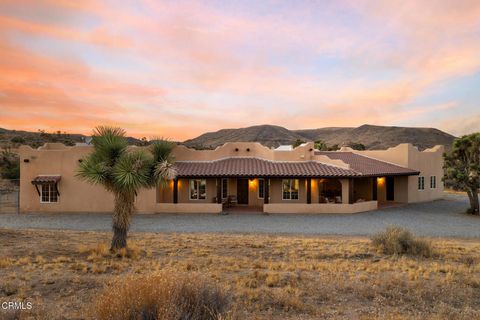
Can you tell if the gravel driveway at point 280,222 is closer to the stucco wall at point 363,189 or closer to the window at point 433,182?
the stucco wall at point 363,189

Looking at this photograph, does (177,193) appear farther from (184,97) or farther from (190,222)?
(184,97)

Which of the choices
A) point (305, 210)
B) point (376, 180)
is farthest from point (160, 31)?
point (376, 180)

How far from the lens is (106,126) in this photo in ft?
36.3

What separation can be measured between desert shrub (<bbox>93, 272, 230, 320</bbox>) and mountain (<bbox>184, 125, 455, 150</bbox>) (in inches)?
3449

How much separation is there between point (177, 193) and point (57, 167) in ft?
29.6

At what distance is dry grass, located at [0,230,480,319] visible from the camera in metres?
5.70

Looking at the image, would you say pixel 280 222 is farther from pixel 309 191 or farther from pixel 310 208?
pixel 309 191

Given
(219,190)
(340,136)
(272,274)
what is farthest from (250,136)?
(272,274)

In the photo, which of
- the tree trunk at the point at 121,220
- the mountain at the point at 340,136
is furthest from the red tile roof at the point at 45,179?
the mountain at the point at 340,136

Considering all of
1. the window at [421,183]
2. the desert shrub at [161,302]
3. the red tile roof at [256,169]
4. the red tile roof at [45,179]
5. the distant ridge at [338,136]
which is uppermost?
the distant ridge at [338,136]

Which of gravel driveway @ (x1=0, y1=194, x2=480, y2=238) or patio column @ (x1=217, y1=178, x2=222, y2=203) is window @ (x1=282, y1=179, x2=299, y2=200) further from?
Result: patio column @ (x1=217, y1=178, x2=222, y2=203)

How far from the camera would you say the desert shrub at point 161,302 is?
409 centimetres

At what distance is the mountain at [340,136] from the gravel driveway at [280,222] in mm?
71713

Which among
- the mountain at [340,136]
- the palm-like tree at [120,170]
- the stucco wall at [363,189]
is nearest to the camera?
the palm-like tree at [120,170]
